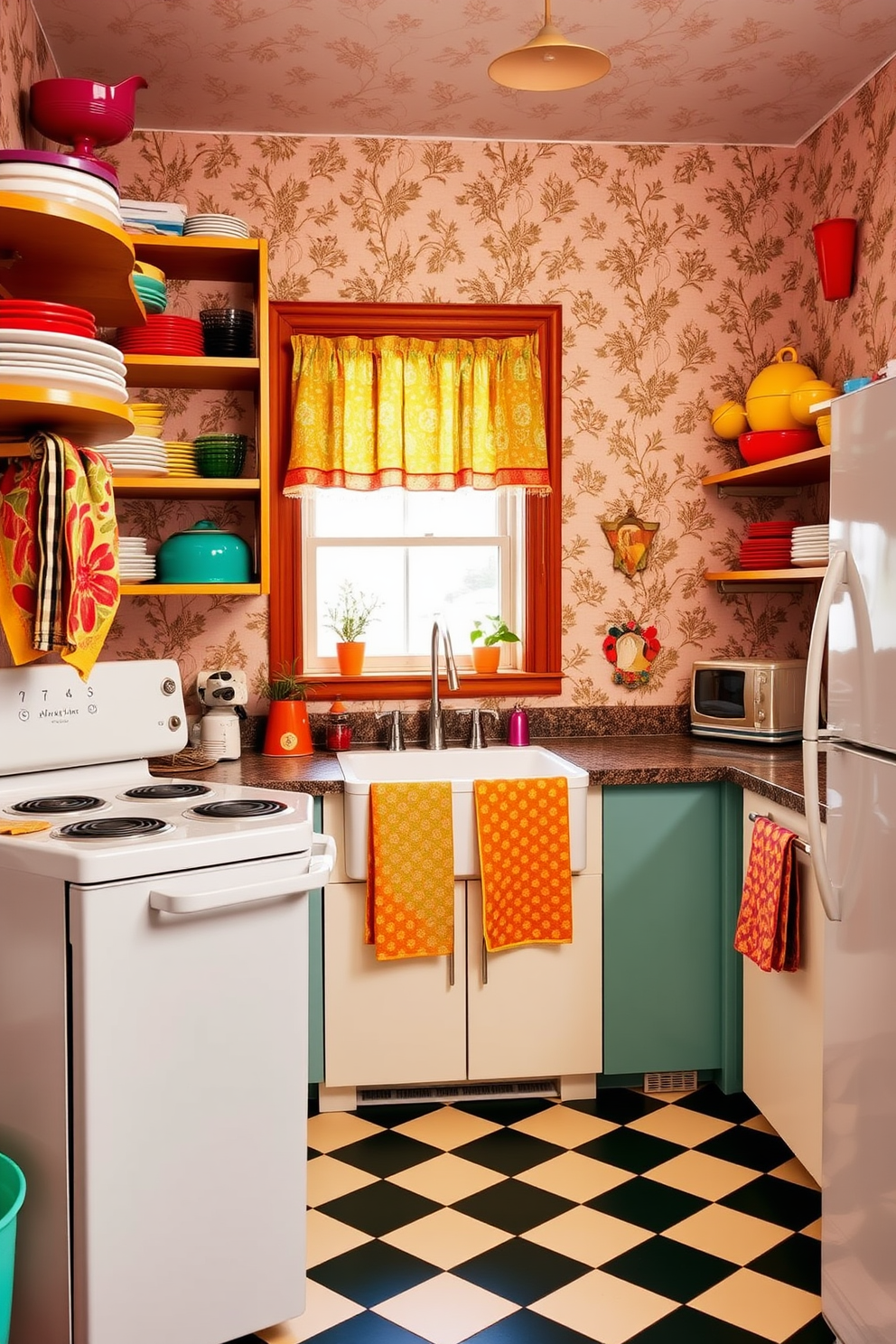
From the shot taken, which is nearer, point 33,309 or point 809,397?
point 33,309

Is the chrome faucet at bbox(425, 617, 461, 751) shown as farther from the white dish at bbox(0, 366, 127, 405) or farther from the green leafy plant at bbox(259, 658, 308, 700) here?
the white dish at bbox(0, 366, 127, 405)

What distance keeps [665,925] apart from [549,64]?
81.4 inches

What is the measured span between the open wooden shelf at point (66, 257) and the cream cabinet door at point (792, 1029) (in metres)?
1.78

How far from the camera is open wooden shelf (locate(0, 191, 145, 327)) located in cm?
190

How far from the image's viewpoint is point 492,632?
3713 millimetres

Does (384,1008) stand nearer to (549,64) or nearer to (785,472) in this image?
(785,472)

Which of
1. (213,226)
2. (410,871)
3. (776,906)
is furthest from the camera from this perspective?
(213,226)

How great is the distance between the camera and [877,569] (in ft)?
5.94

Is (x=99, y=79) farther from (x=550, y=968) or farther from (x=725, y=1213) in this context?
(x=725, y=1213)

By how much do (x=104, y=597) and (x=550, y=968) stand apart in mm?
1563

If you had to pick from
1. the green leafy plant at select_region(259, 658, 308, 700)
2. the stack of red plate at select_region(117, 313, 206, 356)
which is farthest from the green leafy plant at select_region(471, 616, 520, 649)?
the stack of red plate at select_region(117, 313, 206, 356)

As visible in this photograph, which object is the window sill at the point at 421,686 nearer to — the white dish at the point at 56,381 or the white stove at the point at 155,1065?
the white stove at the point at 155,1065

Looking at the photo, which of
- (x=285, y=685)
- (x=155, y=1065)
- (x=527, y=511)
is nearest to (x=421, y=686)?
(x=285, y=685)

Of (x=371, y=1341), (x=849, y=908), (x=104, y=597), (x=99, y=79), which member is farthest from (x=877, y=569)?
(x=99, y=79)
